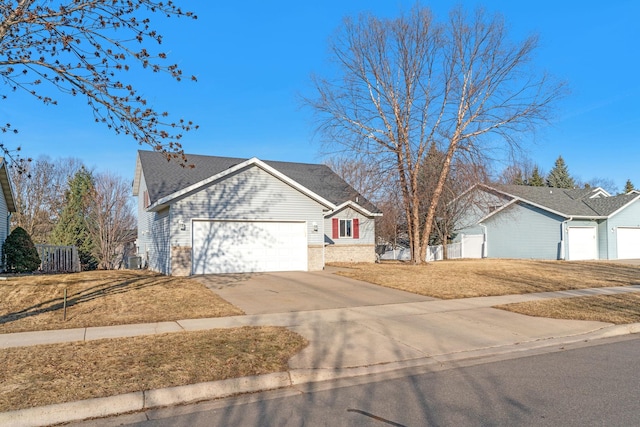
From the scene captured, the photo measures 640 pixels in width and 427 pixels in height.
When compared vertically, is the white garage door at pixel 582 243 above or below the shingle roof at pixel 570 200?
below

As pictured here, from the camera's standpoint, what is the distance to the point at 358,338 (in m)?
8.18

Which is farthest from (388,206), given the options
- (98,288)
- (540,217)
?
(98,288)

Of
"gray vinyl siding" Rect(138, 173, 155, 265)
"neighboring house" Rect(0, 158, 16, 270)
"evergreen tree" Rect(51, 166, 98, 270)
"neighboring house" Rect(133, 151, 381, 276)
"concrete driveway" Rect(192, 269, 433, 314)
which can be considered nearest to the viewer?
"concrete driveway" Rect(192, 269, 433, 314)

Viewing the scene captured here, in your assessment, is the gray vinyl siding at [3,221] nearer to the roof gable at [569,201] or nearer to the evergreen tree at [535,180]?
the roof gable at [569,201]

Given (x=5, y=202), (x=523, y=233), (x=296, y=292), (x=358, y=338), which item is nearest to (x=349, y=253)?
(x=296, y=292)

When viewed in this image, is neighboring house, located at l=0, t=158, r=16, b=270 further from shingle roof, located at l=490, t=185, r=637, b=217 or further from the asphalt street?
shingle roof, located at l=490, t=185, r=637, b=217

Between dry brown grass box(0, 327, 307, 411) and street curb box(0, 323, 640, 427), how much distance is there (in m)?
0.14

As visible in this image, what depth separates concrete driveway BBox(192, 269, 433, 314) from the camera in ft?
38.0

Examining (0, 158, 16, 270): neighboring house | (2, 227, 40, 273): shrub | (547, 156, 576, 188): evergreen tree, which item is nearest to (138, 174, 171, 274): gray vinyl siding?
(2, 227, 40, 273): shrub

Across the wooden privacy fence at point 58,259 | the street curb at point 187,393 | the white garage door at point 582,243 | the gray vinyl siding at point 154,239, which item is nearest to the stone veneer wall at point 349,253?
the gray vinyl siding at point 154,239

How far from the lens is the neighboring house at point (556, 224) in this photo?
3198 centimetres

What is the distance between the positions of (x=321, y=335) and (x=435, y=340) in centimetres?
195

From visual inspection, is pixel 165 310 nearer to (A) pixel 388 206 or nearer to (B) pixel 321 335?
(B) pixel 321 335

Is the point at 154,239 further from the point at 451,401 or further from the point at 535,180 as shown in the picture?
the point at 535,180
